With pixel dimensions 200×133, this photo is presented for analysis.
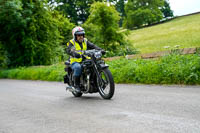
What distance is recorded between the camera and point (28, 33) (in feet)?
69.3

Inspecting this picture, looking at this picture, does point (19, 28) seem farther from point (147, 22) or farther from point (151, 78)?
point (147, 22)

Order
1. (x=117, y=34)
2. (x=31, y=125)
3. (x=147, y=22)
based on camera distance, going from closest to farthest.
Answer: (x=31, y=125), (x=117, y=34), (x=147, y=22)

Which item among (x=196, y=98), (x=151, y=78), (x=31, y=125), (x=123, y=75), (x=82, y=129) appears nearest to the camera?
(x=82, y=129)

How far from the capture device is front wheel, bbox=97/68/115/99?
6828 millimetres

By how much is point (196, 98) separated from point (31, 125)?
141 inches

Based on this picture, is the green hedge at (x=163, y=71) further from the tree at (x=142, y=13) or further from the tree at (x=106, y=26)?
the tree at (x=142, y=13)

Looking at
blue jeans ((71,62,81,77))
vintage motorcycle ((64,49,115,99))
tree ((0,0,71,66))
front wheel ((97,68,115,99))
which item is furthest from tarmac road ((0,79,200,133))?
tree ((0,0,71,66))

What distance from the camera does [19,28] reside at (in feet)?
69.1

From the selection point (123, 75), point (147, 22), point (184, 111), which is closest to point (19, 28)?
point (123, 75)

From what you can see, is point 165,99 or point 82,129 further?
point 165,99

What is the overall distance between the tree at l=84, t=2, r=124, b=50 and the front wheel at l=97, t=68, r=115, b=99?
1306 cm

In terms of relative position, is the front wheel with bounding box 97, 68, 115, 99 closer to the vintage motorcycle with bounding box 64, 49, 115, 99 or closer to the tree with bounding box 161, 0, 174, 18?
the vintage motorcycle with bounding box 64, 49, 115, 99

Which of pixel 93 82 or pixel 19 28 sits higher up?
pixel 19 28

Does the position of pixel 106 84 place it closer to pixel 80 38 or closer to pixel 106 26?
pixel 80 38
